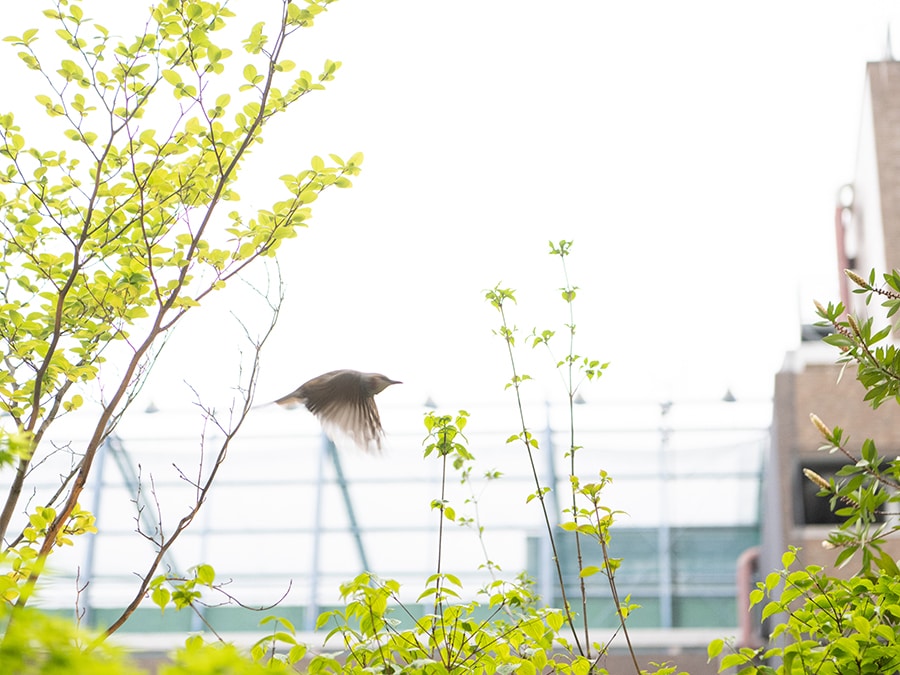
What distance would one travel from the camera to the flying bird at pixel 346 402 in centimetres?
158

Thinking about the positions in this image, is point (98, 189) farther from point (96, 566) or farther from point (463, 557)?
point (96, 566)

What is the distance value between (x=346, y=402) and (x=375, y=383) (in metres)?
0.06

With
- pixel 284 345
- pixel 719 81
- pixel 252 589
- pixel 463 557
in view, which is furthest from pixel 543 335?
pixel 252 589

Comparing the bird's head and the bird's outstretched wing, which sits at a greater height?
the bird's head

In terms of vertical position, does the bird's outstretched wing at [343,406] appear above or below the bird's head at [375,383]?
below

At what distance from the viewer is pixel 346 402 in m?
1.60

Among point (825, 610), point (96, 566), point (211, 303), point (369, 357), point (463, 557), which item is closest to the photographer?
point (825, 610)

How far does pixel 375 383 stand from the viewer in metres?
1.59

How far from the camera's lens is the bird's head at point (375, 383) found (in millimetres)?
1583

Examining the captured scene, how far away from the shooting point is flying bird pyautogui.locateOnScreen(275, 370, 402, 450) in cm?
158

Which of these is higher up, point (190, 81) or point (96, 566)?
point (190, 81)

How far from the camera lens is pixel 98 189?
139cm

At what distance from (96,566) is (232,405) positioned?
480cm

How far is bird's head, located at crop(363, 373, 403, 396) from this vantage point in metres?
1.58
